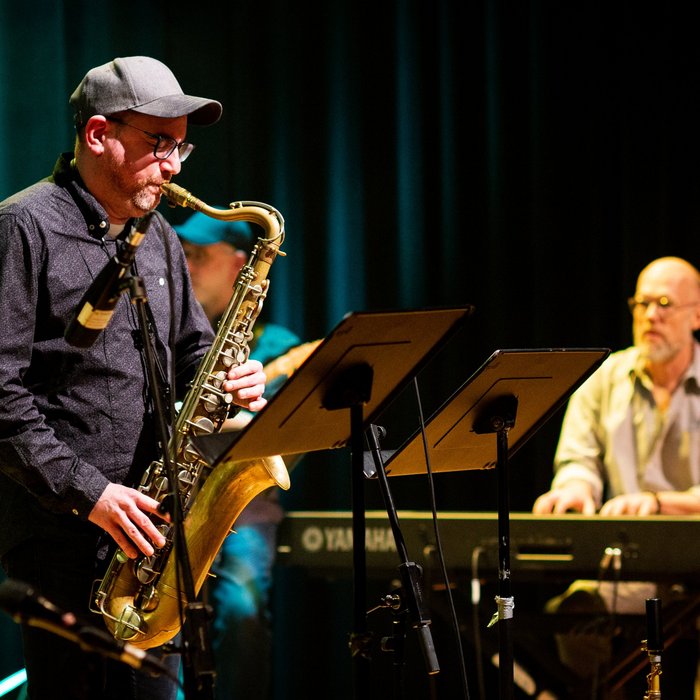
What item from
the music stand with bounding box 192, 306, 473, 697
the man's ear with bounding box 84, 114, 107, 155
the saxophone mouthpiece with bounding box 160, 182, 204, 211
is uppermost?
the man's ear with bounding box 84, 114, 107, 155

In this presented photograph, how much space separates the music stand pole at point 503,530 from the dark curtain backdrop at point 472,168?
247cm

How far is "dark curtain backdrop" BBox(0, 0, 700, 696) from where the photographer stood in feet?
16.0

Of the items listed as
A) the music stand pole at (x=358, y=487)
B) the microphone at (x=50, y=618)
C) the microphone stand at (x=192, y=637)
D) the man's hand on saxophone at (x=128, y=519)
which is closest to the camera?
the microphone at (x=50, y=618)

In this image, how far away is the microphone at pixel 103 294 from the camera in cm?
184

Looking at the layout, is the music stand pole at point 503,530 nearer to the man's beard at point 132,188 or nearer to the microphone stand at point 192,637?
the microphone stand at point 192,637

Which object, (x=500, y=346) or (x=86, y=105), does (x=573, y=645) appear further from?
(x=86, y=105)

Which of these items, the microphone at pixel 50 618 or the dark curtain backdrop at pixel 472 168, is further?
the dark curtain backdrop at pixel 472 168

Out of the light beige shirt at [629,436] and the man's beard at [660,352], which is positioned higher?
the man's beard at [660,352]

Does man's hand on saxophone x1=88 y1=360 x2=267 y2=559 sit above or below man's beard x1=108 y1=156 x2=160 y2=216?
below

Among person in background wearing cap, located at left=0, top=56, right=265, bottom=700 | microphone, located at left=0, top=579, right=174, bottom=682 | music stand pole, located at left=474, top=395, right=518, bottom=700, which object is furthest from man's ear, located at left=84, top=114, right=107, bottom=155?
microphone, located at left=0, top=579, right=174, bottom=682

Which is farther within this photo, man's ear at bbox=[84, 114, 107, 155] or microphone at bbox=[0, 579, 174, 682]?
man's ear at bbox=[84, 114, 107, 155]

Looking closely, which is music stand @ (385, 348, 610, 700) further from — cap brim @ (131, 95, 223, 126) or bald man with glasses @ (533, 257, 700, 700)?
bald man with glasses @ (533, 257, 700, 700)

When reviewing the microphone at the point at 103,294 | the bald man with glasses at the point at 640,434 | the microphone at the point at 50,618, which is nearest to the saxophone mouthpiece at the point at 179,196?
the microphone at the point at 103,294

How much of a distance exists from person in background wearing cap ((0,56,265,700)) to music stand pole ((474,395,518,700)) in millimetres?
523
